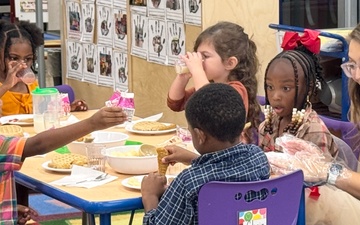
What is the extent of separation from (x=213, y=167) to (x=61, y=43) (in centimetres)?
510

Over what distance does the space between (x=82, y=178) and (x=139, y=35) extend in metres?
3.30

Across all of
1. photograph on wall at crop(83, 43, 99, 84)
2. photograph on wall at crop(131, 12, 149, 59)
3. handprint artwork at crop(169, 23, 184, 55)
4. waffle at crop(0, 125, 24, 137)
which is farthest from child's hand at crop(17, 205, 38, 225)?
photograph on wall at crop(83, 43, 99, 84)

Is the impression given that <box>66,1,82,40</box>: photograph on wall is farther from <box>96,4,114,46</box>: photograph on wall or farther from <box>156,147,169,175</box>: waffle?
<box>156,147,169,175</box>: waffle

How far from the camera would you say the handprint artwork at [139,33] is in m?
6.10

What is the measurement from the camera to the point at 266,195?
8.54 feet

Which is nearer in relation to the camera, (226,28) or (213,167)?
(213,167)

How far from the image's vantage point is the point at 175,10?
223 inches

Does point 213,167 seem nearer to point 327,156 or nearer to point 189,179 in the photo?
point 189,179

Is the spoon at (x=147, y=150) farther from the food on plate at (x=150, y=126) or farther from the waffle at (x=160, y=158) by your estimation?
the food on plate at (x=150, y=126)

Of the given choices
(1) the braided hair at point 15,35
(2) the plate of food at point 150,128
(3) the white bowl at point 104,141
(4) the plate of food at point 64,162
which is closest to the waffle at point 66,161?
(4) the plate of food at point 64,162

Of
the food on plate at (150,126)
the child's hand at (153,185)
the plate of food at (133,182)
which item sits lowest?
the food on plate at (150,126)

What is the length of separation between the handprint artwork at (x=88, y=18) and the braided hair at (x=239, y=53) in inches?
119

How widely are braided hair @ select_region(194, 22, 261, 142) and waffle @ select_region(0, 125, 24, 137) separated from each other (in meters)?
1.00

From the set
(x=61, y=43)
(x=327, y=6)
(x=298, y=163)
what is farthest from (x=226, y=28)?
(x=61, y=43)
